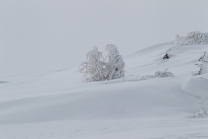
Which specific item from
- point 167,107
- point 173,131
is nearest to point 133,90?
point 167,107

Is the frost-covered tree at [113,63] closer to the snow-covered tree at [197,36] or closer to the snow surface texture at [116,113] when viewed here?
the snow surface texture at [116,113]

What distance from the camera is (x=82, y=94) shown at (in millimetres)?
7277

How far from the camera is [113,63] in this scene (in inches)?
515

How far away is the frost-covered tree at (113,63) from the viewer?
12.9 metres

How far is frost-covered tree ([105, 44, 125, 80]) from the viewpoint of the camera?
12.9 m

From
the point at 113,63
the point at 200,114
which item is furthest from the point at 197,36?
the point at 200,114

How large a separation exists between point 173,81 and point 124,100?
1644 mm

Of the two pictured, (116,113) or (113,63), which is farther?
(113,63)

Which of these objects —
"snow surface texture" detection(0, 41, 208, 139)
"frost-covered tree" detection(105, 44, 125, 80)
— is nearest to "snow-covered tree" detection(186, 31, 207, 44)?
"frost-covered tree" detection(105, 44, 125, 80)

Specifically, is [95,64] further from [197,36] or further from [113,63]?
[197,36]

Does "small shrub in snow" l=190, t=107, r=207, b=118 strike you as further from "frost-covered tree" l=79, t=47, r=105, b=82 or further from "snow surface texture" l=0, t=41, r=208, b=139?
"frost-covered tree" l=79, t=47, r=105, b=82

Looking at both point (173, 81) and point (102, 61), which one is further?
point (102, 61)

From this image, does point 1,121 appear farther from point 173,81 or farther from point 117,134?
point 173,81

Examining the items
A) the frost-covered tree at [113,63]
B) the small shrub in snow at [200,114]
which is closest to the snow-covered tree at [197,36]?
the frost-covered tree at [113,63]
